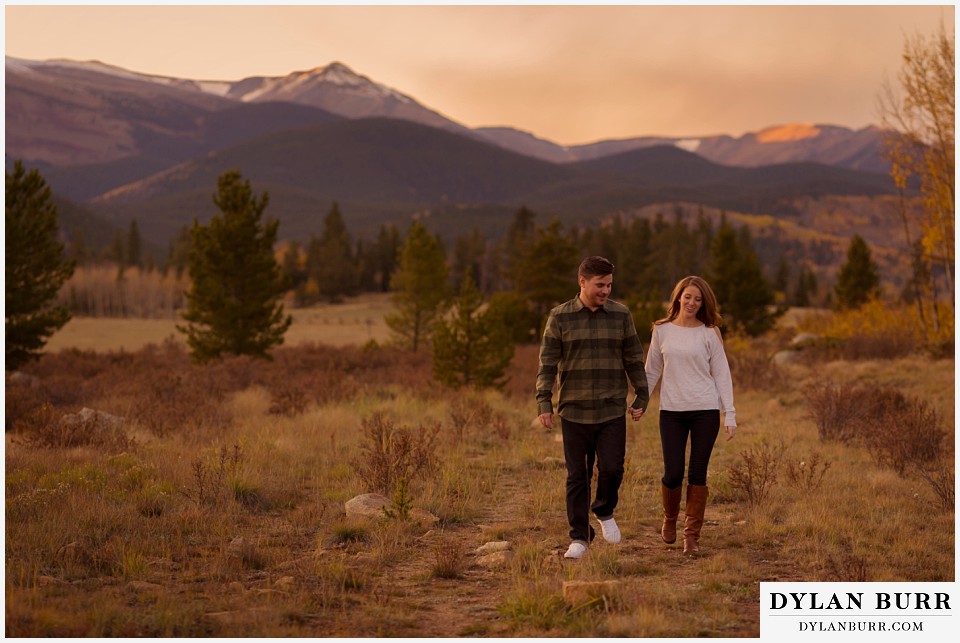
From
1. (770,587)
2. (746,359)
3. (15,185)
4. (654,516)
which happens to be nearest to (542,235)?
(746,359)

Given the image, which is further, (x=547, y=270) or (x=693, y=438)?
(x=547, y=270)

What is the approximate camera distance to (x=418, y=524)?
739 centimetres

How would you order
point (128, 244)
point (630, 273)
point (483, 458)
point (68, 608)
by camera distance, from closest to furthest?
1. point (68, 608)
2. point (483, 458)
3. point (630, 273)
4. point (128, 244)

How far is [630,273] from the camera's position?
8594 centimetres

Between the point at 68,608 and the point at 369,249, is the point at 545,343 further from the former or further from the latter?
the point at 369,249

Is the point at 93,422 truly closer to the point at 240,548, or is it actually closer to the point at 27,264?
the point at 240,548

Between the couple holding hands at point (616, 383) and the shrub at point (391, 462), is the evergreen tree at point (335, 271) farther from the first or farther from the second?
the couple holding hands at point (616, 383)

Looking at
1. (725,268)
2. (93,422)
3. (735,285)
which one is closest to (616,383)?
(93,422)

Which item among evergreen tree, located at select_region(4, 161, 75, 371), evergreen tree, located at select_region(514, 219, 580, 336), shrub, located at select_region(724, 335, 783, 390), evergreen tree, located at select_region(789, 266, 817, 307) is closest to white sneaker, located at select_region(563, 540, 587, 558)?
shrub, located at select_region(724, 335, 783, 390)

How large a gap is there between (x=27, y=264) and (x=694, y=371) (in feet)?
73.4

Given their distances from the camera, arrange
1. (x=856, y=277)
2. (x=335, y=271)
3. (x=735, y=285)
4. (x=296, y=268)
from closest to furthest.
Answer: (x=735, y=285) < (x=856, y=277) < (x=335, y=271) < (x=296, y=268)

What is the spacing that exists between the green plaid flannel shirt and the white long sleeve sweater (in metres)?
0.22

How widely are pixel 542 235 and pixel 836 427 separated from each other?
26.3 metres

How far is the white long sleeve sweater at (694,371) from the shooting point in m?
6.37
